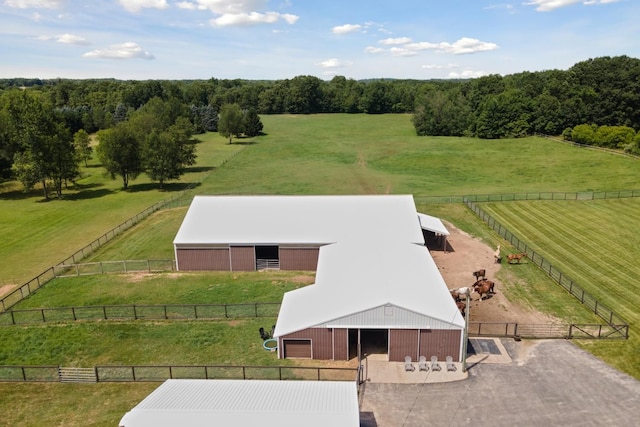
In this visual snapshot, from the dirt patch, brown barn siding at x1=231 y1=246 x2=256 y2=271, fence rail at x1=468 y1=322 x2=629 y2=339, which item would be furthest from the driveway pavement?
brown barn siding at x1=231 y1=246 x2=256 y2=271

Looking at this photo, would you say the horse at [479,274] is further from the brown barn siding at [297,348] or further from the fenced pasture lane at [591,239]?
the brown barn siding at [297,348]

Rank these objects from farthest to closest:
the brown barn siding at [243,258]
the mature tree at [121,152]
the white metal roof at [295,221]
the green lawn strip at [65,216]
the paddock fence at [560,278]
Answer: the mature tree at [121,152] → the green lawn strip at [65,216] → the brown barn siding at [243,258] → the white metal roof at [295,221] → the paddock fence at [560,278]

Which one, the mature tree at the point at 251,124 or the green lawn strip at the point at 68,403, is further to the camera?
the mature tree at the point at 251,124

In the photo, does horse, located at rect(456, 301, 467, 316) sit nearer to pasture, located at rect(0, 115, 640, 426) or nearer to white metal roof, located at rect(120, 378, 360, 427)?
pasture, located at rect(0, 115, 640, 426)

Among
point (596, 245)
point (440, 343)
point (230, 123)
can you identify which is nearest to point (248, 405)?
point (440, 343)

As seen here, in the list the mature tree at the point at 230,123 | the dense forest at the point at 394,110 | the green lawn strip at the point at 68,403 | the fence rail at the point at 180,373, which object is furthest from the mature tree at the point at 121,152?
the green lawn strip at the point at 68,403

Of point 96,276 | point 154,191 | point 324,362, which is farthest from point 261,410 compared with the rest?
point 154,191

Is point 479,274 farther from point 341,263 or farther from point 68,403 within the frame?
point 68,403
